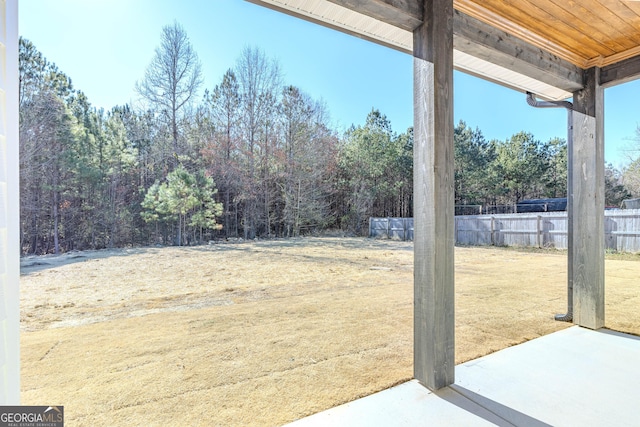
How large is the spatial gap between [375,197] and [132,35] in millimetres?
8891

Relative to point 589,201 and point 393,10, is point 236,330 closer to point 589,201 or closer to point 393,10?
point 393,10

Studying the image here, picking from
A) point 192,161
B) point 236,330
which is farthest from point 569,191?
point 192,161

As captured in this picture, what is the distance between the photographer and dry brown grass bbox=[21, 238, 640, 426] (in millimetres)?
1317

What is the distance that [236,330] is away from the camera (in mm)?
2203

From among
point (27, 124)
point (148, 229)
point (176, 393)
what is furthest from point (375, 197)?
point (176, 393)

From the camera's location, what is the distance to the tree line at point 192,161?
4.04 metres

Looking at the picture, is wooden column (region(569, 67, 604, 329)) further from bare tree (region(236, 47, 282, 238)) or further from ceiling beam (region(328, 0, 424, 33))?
bare tree (region(236, 47, 282, 238))

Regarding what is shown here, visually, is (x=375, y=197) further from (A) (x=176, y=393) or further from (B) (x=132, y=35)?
(A) (x=176, y=393)

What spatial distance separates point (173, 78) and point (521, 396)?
7.85m

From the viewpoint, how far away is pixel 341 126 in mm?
10398

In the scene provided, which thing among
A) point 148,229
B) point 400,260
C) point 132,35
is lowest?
point 400,260

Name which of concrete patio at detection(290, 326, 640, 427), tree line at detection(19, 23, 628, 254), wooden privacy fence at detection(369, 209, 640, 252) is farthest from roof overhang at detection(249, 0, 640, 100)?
wooden privacy fence at detection(369, 209, 640, 252)

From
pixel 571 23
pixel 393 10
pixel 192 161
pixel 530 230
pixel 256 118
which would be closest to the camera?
pixel 393 10

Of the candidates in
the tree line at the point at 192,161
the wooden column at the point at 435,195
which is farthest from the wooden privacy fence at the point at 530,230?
the wooden column at the point at 435,195
